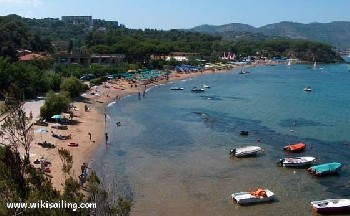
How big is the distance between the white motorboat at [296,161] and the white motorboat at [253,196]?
31.0ft

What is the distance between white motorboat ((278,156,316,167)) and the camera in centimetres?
4419

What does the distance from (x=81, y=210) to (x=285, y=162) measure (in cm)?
3327

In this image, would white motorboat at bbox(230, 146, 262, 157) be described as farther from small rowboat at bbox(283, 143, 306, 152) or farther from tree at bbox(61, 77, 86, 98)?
tree at bbox(61, 77, 86, 98)

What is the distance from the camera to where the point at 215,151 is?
50094 millimetres

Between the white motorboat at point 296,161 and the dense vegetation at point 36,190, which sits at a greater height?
the dense vegetation at point 36,190

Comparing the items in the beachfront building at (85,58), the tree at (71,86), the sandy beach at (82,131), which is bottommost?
the sandy beach at (82,131)

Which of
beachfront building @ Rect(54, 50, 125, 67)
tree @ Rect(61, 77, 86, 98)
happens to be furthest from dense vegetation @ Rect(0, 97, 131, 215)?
beachfront building @ Rect(54, 50, 125, 67)

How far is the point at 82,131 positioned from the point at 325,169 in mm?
29560

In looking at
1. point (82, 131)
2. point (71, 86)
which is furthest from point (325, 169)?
point (71, 86)

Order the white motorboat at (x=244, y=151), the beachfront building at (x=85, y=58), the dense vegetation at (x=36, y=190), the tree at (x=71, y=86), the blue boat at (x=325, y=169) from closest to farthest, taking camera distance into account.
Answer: the dense vegetation at (x=36, y=190) < the blue boat at (x=325, y=169) < the white motorboat at (x=244, y=151) < the tree at (x=71, y=86) < the beachfront building at (x=85, y=58)

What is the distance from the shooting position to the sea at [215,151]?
116 ft

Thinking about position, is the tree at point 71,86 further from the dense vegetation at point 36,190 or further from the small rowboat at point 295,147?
the dense vegetation at point 36,190

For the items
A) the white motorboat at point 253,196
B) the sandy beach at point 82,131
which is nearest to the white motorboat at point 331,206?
the white motorboat at point 253,196

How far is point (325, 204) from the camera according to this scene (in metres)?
33.4
